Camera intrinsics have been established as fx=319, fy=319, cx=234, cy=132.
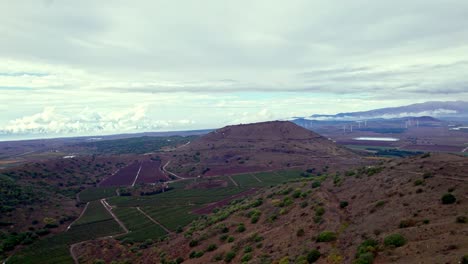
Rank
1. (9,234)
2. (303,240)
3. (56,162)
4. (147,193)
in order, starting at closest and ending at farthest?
1. (303,240)
2. (9,234)
3. (147,193)
4. (56,162)

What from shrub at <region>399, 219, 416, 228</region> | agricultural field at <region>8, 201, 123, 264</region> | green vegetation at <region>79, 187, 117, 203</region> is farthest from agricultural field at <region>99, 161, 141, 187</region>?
shrub at <region>399, 219, 416, 228</region>

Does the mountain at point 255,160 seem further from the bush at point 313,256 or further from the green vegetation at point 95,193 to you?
the bush at point 313,256

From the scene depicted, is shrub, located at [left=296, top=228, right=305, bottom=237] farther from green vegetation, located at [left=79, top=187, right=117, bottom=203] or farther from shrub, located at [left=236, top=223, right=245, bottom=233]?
green vegetation, located at [left=79, top=187, right=117, bottom=203]

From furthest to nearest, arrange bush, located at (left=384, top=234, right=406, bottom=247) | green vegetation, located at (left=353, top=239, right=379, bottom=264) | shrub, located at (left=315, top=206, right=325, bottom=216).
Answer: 1. shrub, located at (left=315, top=206, right=325, bottom=216)
2. bush, located at (left=384, top=234, right=406, bottom=247)
3. green vegetation, located at (left=353, top=239, right=379, bottom=264)

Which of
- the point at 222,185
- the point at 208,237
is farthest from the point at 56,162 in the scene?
the point at 208,237

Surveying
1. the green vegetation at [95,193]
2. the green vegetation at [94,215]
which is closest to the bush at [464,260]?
the green vegetation at [94,215]

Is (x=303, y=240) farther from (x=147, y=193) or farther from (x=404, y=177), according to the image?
(x=147, y=193)
